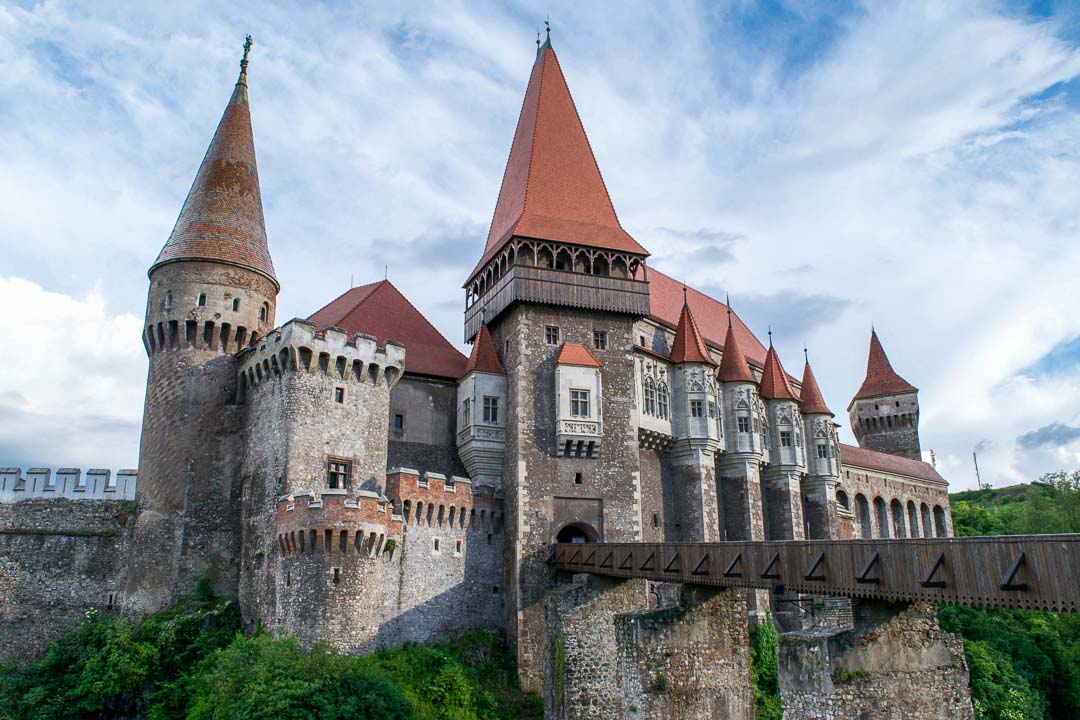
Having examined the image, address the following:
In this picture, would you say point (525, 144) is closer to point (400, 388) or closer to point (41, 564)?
point (400, 388)

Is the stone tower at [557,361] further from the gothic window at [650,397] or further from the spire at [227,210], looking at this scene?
the spire at [227,210]

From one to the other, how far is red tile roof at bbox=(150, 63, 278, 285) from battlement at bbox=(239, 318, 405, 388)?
145 inches

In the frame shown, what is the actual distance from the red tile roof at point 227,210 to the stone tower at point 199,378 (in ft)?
0.14

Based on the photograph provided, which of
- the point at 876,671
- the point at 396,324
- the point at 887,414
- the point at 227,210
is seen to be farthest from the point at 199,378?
the point at 887,414

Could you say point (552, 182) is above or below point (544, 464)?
above

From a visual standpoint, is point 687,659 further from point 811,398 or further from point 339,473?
point 811,398

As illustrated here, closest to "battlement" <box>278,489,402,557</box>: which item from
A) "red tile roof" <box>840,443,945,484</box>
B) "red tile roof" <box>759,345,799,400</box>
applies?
"red tile roof" <box>759,345,799,400</box>

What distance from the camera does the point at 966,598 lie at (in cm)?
1329

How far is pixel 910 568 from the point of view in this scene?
46.8 ft

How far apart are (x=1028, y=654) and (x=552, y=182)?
28443 mm

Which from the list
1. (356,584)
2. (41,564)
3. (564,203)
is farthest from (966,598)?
(41,564)

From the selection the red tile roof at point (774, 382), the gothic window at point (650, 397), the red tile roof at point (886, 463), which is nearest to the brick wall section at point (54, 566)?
the gothic window at point (650, 397)

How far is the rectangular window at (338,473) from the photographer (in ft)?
86.1

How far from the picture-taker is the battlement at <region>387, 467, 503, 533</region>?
26047mm
